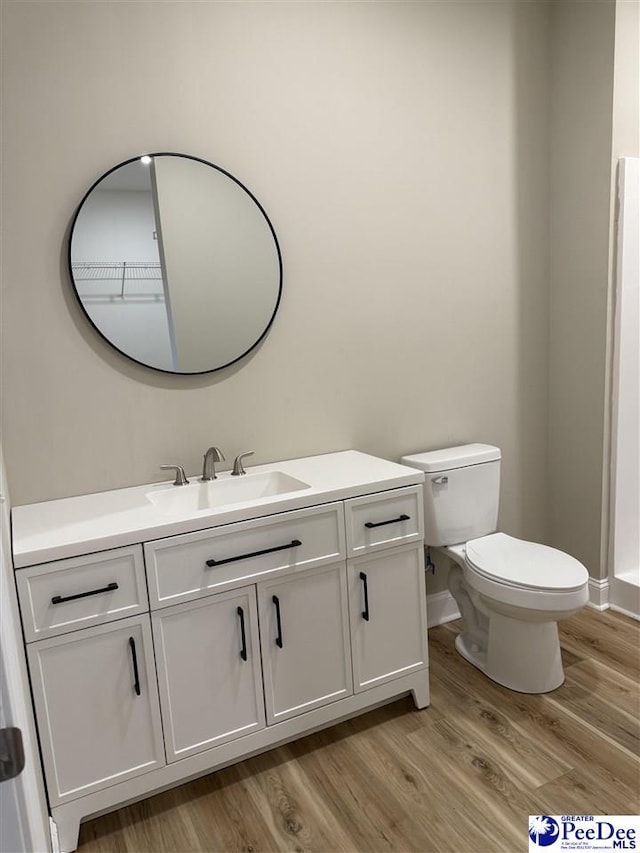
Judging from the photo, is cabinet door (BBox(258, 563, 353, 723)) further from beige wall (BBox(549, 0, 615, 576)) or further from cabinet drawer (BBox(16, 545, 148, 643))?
beige wall (BBox(549, 0, 615, 576))

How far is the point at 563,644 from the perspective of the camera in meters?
2.56

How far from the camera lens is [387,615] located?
210cm

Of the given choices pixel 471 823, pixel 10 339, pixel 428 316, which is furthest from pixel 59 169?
pixel 471 823

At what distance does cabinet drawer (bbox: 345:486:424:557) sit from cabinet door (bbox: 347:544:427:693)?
1.6 inches

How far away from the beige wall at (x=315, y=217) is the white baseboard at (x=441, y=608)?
1.80 ft

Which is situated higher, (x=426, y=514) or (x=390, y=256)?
(x=390, y=256)

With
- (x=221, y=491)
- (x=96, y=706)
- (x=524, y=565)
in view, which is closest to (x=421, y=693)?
(x=524, y=565)

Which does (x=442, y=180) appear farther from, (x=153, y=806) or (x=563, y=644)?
(x=153, y=806)

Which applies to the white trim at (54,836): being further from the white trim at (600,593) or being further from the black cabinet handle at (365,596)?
the white trim at (600,593)

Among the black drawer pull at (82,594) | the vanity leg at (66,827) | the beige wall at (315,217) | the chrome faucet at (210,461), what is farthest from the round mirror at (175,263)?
the vanity leg at (66,827)

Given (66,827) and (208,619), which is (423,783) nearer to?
(208,619)

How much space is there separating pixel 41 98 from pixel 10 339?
73cm

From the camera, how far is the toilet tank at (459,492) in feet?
8.13

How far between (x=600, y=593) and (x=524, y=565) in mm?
837
